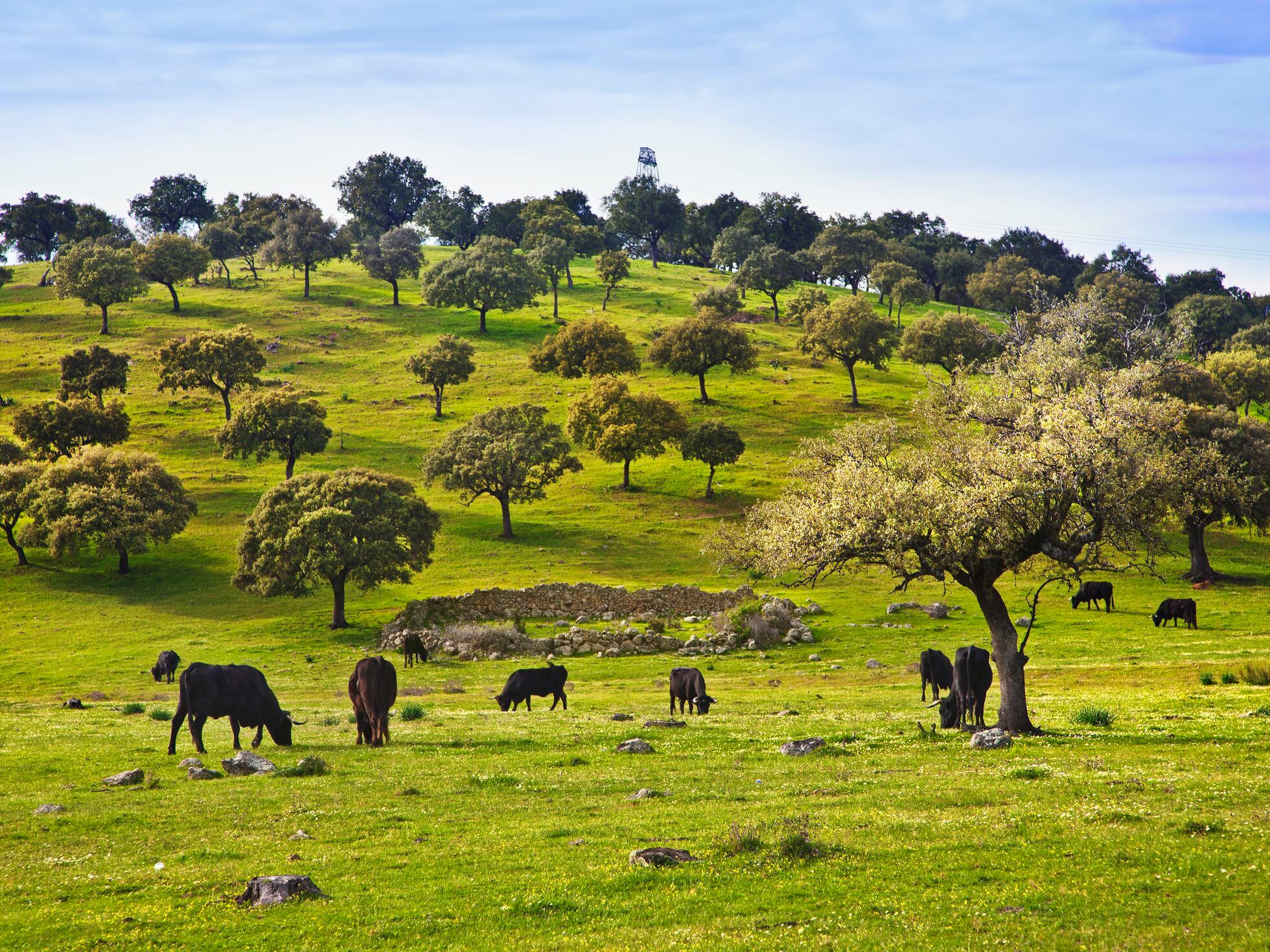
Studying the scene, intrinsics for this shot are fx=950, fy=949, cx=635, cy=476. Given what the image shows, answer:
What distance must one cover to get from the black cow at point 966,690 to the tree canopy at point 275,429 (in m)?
76.1

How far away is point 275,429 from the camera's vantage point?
295 feet

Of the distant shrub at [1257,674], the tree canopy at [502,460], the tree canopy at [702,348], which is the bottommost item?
the distant shrub at [1257,674]

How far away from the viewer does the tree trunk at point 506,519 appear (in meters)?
83.3

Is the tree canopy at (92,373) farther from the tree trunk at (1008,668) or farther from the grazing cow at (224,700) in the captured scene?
the tree trunk at (1008,668)

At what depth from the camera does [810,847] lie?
527 inches

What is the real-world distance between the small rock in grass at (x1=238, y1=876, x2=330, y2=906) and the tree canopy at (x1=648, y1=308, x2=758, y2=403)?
10110 centimetres

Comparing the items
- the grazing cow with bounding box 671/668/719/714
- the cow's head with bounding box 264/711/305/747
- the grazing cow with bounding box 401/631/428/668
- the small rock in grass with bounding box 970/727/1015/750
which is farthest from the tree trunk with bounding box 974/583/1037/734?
the grazing cow with bounding box 401/631/428/668

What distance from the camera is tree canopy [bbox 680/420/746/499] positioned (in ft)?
294

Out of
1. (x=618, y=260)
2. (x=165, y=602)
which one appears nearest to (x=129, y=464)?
(x=165, y=602)

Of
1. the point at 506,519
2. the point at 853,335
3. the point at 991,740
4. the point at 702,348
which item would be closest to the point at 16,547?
the point at 506,519

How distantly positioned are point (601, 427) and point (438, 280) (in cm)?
6165

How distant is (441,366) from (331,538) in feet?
169

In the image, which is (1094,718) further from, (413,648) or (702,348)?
(702,348)

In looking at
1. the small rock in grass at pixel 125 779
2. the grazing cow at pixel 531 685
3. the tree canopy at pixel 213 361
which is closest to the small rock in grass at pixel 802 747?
the small rock in grass at pixel 125 779
